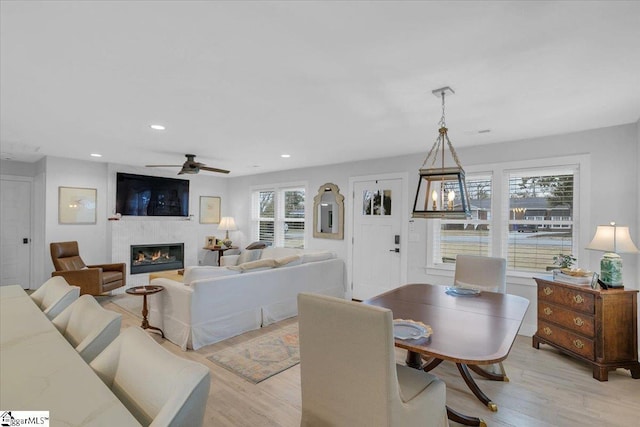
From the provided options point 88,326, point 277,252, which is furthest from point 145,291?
point 277,252

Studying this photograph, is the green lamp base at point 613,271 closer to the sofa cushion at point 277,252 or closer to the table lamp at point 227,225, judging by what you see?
the sofa cushion at point 277,252

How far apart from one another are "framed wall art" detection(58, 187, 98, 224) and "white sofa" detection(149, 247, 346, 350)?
112 inches

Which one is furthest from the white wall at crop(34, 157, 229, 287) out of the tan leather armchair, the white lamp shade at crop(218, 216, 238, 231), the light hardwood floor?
the light hardwood floor

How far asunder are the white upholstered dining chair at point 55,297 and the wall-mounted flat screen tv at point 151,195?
13.2ft

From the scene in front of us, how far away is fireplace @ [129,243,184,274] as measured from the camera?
244 inches

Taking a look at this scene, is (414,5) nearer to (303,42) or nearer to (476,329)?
(303,42)

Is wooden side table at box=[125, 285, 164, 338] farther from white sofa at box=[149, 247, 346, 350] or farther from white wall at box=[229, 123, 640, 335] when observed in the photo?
white wall at box=[229, 123, 640, 335]

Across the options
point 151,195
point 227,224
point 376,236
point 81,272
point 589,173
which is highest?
point 589,173

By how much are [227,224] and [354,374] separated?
6099 mm

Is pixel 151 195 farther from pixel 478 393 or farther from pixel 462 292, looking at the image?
pixel 478 393

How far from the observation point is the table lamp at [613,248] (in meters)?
2.86

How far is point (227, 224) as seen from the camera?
7.15 meters

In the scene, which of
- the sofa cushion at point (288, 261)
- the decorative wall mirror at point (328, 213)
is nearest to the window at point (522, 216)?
the decorative wall mirror at point (328, 213)

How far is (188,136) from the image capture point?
3.92 m
